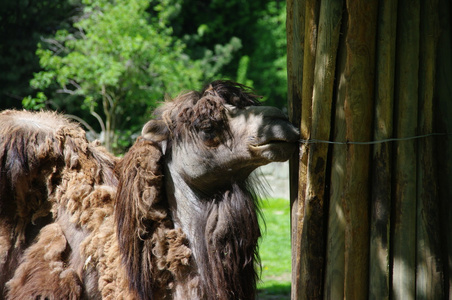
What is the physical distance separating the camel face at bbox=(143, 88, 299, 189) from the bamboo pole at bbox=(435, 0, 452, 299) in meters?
0.78

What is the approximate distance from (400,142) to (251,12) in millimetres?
17599

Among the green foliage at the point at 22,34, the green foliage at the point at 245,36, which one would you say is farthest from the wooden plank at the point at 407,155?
the green foliage at the point at 245,36

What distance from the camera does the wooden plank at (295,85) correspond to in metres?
3.14

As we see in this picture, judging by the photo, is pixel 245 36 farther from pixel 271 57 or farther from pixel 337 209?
pixel 337 209

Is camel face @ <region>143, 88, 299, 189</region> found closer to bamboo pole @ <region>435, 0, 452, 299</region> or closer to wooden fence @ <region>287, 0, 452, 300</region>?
wooden fence @ <region>287, 0, 452, 300</region>

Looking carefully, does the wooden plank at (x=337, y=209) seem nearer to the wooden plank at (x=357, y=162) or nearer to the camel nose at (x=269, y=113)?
the wooden plank at (x=357, y=162)

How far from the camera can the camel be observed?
3.35 metres

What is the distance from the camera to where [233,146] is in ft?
10.9

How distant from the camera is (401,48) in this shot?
9.01 ft

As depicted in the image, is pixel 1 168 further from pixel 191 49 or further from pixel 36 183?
pixel 191 49

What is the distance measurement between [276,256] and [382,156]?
6037 mm

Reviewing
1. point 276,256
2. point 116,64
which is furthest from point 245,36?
point 276,256

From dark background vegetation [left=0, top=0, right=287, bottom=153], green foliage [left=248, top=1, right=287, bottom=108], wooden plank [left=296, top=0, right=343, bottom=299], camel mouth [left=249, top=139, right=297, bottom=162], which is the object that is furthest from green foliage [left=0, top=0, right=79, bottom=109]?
wooden plank [left=296, top=0, right=343, bottom=299]

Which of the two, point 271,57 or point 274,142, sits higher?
point 271,57
